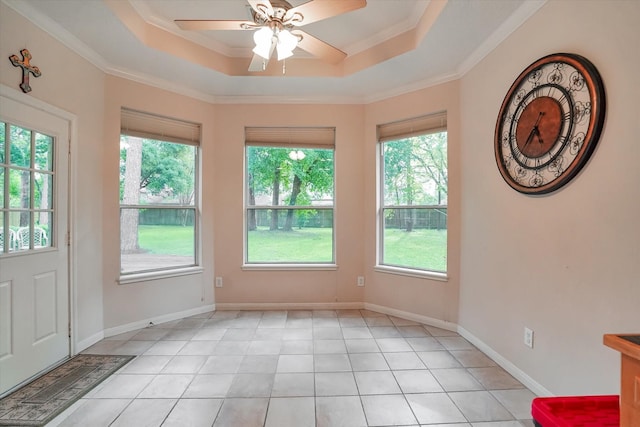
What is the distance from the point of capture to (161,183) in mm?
3385

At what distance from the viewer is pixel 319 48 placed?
7.34 ft

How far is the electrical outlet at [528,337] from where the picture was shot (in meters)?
2.09

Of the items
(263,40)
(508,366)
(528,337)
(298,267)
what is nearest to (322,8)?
(263,40)

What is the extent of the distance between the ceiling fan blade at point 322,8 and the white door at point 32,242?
2074 mm

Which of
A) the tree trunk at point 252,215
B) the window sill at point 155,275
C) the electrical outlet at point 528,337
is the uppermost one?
the tree trunk at point 252,215

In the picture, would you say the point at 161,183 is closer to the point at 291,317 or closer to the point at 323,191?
the point at 323,191

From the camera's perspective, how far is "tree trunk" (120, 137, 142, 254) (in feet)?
10.3

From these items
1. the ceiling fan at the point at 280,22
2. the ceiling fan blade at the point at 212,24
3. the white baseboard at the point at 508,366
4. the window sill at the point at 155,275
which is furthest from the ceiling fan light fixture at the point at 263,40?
the white baseboard at the point at 508,366

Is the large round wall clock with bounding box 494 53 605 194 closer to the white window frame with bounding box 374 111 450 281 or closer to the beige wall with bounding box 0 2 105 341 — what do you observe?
the white window frame with bounding box 374 111 450 281

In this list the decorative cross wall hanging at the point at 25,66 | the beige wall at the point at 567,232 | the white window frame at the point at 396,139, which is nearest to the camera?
the beige wall at the point at 567,232

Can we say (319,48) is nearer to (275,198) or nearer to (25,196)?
(275,198)

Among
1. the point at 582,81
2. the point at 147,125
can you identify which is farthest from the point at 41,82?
the point at 582,81

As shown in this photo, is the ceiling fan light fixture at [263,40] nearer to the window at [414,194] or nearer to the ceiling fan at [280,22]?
the ceiling fan at [280,22]

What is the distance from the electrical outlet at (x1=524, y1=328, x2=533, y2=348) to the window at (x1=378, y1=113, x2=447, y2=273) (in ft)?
3.65
